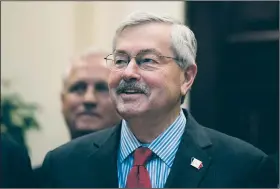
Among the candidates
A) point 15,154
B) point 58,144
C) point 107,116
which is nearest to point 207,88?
point 107,116

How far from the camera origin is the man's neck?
1688mm

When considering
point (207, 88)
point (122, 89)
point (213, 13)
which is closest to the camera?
point (122, 89)

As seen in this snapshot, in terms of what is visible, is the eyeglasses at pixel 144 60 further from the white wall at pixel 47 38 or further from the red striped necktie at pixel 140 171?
the white wall at pixel 47 38

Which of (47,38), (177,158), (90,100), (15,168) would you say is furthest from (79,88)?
(47,38)

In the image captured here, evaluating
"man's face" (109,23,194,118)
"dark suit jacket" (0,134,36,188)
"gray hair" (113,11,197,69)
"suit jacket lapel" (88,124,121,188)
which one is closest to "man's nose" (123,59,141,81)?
"man's face" (109,23,194,118)

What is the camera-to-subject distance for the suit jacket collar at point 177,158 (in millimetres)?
1684

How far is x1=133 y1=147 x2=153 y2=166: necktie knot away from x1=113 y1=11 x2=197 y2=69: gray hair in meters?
0.29

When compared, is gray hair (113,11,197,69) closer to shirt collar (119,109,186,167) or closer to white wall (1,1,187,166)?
shirt collar (119,109,186,167)

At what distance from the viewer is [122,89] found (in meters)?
1.65

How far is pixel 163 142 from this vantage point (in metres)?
1.71

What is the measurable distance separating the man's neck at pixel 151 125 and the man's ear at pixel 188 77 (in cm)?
7

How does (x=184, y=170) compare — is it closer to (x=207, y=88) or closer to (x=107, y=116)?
(x=107, y=116)

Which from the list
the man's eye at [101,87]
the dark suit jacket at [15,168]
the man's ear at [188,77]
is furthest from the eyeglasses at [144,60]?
the dark suit jacket at [15,168]

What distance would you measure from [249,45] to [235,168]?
2.23 ft
